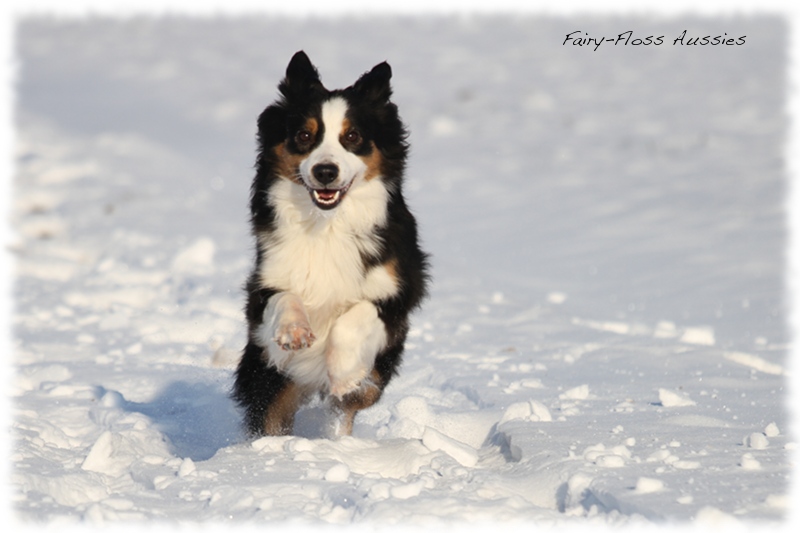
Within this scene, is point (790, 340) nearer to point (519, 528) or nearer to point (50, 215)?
point (519, 528)

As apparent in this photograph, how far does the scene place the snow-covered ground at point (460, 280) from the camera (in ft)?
11.8

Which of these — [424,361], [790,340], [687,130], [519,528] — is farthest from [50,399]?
[687,130]

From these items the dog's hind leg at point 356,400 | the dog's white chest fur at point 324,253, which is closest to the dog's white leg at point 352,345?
the dog's white chest fur at point 324,253

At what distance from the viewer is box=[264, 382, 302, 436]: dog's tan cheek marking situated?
183 inches

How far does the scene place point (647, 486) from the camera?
130 inches

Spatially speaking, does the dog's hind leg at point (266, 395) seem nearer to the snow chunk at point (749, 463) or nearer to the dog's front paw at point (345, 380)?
the dog's front paw at point (345, 380)

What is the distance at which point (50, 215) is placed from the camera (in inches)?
384

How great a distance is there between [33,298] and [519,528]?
5.45m

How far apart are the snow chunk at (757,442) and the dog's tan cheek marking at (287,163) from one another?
85.1 inches

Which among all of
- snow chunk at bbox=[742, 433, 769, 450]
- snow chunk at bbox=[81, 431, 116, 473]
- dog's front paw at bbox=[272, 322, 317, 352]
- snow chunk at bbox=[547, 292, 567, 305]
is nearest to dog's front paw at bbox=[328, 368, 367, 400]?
dog's front paw at bbox=[272, 322, 317, 352]

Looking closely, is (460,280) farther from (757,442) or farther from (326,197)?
(757,442)

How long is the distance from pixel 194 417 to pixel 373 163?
5.75 feet

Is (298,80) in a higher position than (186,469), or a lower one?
higher

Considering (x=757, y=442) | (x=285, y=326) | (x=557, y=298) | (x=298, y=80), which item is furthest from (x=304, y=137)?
(x=557, y=298)
